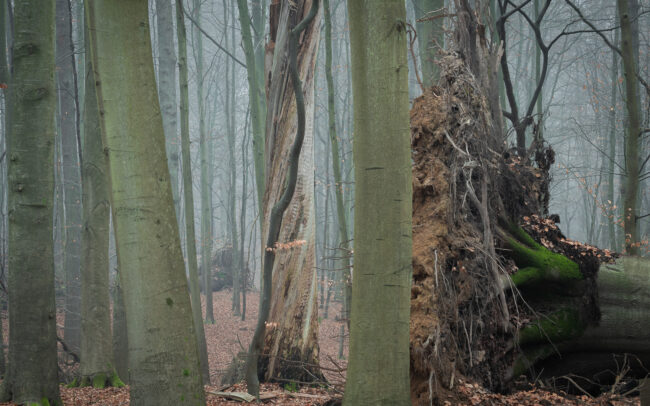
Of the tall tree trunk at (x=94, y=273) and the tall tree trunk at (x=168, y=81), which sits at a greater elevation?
the tall tree trunk at (x=168, y=81)

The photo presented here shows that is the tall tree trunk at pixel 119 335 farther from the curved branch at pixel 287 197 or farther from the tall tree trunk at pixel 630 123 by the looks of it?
the tall tree trunk at pixel 630 123

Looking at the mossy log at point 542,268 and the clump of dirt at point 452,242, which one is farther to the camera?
the mossy log at point 542,268

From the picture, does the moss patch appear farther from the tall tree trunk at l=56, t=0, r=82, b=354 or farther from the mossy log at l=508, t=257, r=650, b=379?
the tall tree trunk at l=56, t=0, r=82, b=354

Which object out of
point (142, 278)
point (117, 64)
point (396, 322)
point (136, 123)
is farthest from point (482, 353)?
point (117, 64)

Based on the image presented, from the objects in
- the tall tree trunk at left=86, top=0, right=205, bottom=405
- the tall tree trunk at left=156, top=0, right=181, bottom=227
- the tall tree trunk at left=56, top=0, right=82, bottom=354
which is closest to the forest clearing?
the tall tree trunk at left=86, top=0, right=205, bottom=405

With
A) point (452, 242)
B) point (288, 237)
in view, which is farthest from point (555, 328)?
point (288, 237)

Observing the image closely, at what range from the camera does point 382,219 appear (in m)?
3.10

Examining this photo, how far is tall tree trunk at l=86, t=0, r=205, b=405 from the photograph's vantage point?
292cm

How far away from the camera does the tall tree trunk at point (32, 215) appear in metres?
4.40

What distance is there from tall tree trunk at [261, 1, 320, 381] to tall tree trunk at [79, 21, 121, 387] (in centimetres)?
235

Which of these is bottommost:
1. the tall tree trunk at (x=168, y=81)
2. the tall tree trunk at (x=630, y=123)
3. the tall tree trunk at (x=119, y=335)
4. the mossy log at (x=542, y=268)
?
the tall tree trunk at (x=119, y=335)

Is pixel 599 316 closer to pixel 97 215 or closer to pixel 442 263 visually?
pixel 442 263

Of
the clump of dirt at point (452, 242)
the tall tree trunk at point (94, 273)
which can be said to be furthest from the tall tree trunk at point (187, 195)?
the clump of dirt at point (452, 242)

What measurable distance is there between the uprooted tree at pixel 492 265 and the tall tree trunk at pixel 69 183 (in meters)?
9.48
